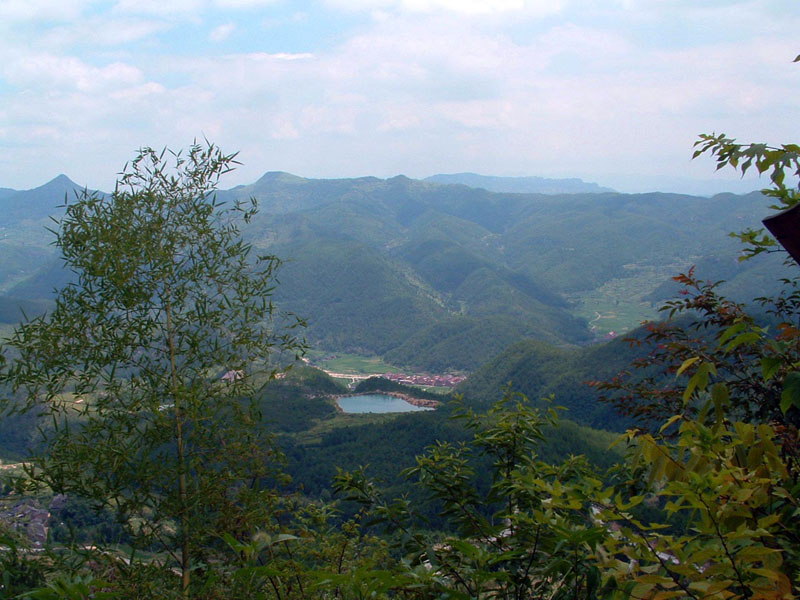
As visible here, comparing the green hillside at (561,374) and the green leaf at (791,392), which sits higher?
the green leaf at (791,392)

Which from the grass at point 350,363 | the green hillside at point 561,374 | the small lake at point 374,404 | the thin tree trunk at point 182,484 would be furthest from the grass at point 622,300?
the thin tree trunk at point 182,484

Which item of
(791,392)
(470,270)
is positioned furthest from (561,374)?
(470,270)

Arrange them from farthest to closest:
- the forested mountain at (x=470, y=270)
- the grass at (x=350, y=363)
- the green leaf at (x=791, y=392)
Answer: the forested mountain at (x=470, y=270) → the grass at (x=350, y=363) → the green leaf at (x=791, y=392)

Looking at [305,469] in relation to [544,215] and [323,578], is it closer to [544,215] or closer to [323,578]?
[323,578]

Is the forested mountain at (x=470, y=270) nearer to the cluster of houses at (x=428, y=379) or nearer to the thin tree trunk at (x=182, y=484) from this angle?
the cluster of houses at (x=428, y=379)

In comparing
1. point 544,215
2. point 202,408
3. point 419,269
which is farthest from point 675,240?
point 202,408

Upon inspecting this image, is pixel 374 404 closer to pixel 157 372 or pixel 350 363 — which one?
pixel 350 363
